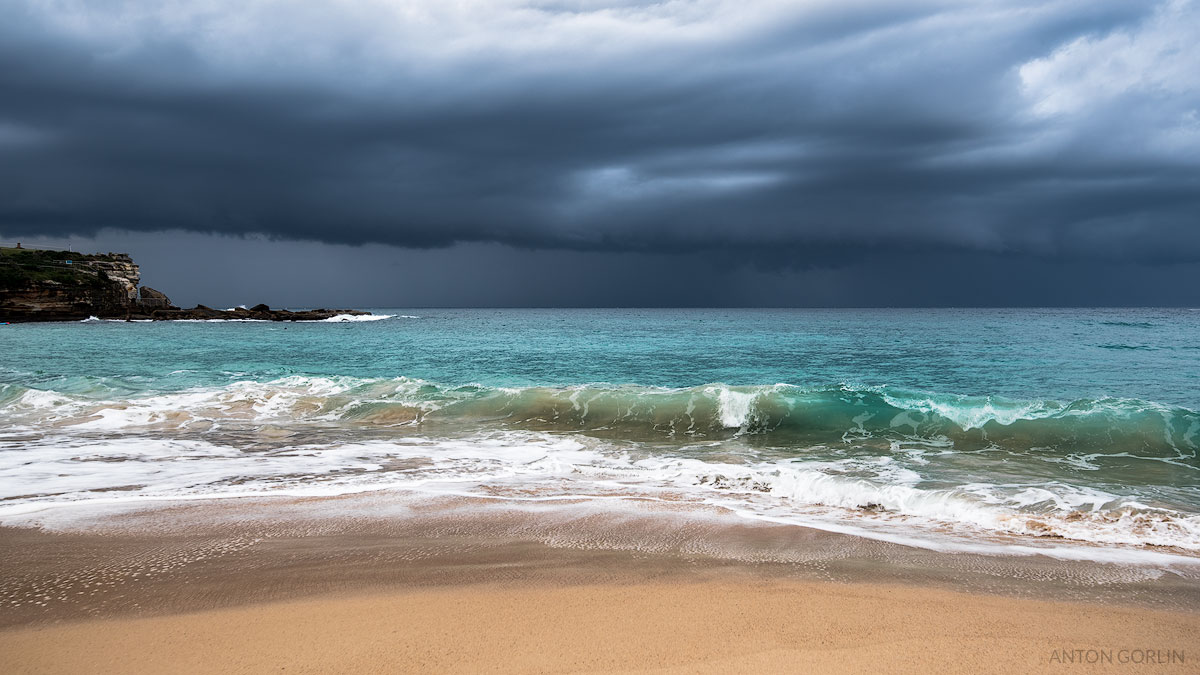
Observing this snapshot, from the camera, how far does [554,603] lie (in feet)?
14.1

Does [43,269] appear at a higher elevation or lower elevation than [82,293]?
higher

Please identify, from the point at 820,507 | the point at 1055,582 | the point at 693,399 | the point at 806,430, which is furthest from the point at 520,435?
the point at 1055,582

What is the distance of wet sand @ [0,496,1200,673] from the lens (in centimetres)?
352

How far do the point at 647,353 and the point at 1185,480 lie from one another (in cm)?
2933

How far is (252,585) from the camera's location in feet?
15.2

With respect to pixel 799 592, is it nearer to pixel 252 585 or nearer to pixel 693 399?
pixel 252 585

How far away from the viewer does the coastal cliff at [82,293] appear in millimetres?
89438

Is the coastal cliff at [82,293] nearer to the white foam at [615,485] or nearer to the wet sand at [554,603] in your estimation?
the white foam at [615,485]

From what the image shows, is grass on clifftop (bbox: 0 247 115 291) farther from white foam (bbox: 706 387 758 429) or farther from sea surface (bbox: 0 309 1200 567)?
white foam (bbox: 706 387 758 429)

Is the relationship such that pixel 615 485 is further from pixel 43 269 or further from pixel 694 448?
pixel 43 269

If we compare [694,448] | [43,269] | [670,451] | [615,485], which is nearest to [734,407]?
[694,448]

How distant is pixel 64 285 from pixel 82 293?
2.30 metres

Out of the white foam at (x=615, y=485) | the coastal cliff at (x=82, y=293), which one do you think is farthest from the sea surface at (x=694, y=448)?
the coastal cliff at (x=82, y=293)

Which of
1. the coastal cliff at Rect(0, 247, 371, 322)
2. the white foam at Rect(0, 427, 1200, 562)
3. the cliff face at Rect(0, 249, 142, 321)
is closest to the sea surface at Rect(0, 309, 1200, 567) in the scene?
the white foam at Rect(0, 427, 1200, 562)
